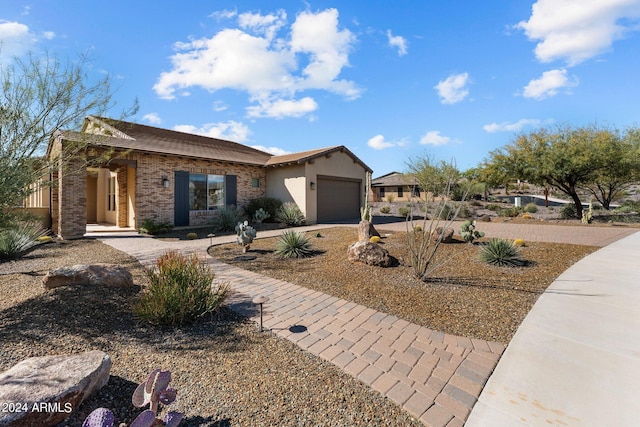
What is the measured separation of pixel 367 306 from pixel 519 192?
51.5m

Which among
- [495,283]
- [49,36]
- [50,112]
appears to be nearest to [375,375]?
[495,283]

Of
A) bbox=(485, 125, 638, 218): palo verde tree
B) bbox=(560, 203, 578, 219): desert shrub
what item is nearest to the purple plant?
bbox=(485, 125, 638, 218): palo verde tree

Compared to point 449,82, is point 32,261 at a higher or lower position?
lower

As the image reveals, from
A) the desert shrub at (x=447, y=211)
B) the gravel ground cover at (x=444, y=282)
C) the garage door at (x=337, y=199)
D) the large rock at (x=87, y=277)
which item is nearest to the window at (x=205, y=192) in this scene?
the garage door at (x=337, y=199)

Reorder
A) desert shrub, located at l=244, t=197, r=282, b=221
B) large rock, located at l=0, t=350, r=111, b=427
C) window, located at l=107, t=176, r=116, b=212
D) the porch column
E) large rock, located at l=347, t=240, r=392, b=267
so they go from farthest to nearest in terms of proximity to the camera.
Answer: desert shrub, located at l=244, t=197, r=282, b=221, window, located at l=107, t=176, r=116, b=212, the porch column, large rock, located at l=347, t=240, r=392, b=267, large rock, located at l=0, t=350, r=111, b=427

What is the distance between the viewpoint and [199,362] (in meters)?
2.73

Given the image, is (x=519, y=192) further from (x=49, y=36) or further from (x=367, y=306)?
(x=49, y=36)

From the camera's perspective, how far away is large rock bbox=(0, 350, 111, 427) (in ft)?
5.69

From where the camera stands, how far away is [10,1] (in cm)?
508

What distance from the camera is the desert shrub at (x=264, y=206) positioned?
15.4 meters

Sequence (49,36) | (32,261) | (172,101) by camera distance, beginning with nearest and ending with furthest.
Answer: (49,36) < (32,261) < (172,101)

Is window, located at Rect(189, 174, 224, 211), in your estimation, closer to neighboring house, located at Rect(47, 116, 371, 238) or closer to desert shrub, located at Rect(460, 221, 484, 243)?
neighboring house, located at Rect(47, 116, 371, 238)

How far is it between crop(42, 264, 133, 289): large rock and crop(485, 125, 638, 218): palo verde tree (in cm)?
2073

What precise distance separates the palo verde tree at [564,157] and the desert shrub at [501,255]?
13.4 m
